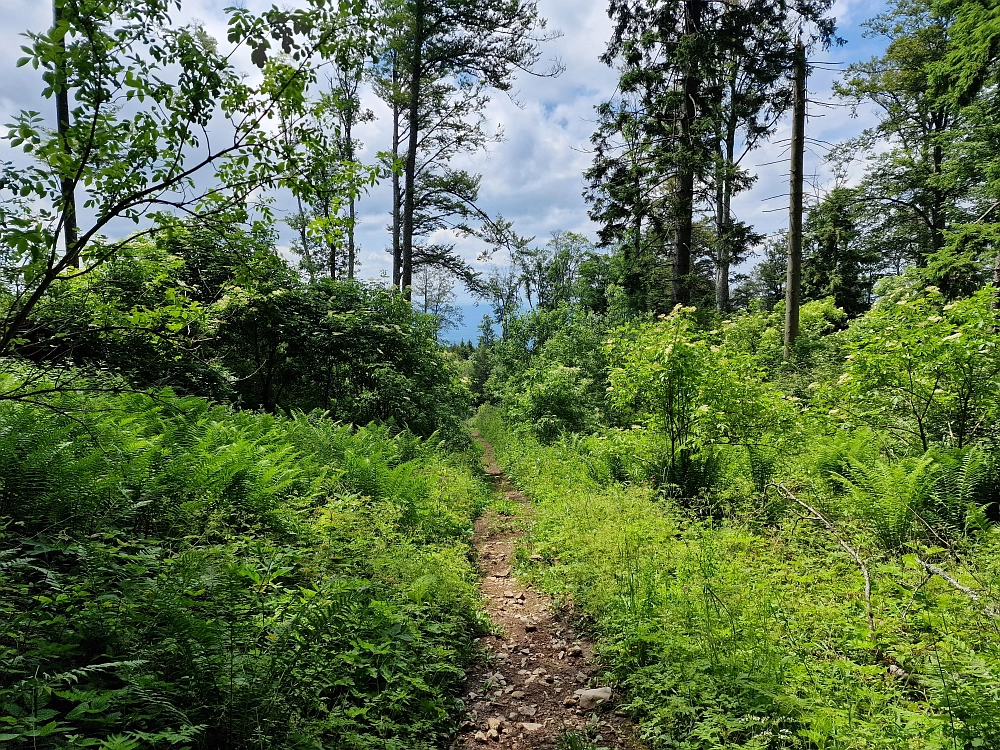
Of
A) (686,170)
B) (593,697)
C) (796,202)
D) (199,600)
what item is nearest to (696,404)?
(593,697)

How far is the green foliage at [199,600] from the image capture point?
232 cm

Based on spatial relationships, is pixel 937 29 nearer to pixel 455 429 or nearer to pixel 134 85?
pixel 455 429

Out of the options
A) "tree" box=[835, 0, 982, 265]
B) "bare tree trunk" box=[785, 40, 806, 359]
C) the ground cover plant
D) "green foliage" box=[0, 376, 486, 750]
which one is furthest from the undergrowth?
"tree" box=[835, 0, 982, 265]

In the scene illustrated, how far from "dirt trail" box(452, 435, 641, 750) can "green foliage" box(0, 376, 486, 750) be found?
0.92 ft

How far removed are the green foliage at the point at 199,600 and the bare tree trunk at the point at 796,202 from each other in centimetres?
1239

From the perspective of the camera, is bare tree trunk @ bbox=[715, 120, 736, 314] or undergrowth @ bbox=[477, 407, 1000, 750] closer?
undergrowth @ bbox=[477, 407, 1000, 750]

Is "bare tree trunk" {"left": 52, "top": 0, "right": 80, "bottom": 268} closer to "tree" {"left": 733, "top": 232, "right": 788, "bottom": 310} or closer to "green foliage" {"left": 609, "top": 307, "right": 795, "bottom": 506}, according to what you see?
"green foliage" {"left": 609, "top": 307, "right": 795, "bottom": 506}

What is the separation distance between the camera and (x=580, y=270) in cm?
2094

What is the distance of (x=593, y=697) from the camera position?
3.64 meters

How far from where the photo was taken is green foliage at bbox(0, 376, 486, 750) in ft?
7.61

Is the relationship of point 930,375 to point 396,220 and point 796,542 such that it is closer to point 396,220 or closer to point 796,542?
point 796,542

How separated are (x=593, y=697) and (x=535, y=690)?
0.50 meters

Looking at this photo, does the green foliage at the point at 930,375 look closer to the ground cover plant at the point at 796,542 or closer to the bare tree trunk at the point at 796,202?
the ground cover plant at the point at 796,542

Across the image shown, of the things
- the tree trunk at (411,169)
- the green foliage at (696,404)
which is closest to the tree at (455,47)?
the tree trunk at (411,169)
